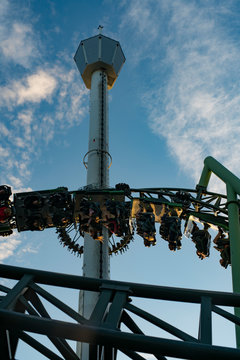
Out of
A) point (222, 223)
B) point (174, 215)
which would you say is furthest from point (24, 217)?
point (222, 223)

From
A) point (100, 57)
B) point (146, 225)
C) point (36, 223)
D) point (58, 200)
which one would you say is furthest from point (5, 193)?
point (100, 57)

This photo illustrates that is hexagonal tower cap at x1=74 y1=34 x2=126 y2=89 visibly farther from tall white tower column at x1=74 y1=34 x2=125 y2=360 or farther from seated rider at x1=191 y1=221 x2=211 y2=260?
seated rider at x1=191 y1=221 x2=211 y2=260

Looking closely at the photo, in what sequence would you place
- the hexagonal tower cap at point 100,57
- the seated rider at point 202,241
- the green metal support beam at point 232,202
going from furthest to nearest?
the hexagonal tower cap at point 100,57 → the seated rider at point 202,241 → the green metal support beam at point 232,202

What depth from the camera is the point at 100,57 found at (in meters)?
37.4

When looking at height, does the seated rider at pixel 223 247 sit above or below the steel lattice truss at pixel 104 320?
above

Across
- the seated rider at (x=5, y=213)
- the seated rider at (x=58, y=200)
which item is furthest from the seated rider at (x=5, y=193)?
the seated rider at (x=58, y=200)

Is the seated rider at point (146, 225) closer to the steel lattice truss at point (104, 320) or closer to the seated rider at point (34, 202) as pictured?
the seated rider at point (34, 202)

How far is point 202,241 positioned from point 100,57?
21.6 metres

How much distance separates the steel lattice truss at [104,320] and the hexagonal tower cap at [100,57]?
32.8m

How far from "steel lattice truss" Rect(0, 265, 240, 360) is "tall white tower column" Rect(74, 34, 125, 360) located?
13.0m

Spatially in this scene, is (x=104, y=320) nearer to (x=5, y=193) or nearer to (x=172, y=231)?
(x=172, y=231)

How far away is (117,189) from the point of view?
2152cm

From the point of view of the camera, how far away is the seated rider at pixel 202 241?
68.7ft

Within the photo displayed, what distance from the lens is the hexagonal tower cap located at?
37.5m
